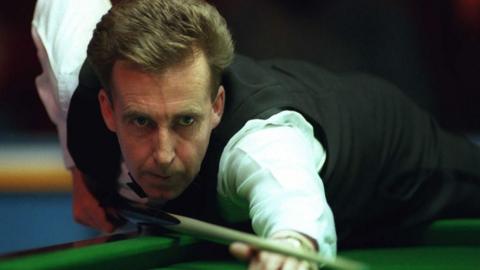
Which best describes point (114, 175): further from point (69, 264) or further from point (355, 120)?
point (69, 264)

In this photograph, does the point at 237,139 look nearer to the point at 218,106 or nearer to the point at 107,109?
the point at 218,106

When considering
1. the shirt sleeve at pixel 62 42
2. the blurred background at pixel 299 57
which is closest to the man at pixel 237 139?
the shirt sleeve at pixel 62 42

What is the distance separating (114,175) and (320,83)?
716 millimetres

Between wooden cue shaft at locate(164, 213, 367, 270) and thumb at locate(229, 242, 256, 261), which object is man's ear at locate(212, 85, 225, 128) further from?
thumb at locate(229, 242, 256, 261)

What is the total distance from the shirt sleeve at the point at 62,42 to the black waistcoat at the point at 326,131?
125mm

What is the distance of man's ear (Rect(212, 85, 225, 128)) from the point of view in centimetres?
279

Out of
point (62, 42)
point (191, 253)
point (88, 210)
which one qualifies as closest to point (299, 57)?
point (88, 210)

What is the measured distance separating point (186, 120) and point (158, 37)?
0.81ft

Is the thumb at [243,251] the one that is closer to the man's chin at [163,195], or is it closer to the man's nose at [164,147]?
the man's nose at [164,147]

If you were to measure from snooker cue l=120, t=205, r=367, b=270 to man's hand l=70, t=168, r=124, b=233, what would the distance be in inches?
20.6

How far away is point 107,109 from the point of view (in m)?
2.89

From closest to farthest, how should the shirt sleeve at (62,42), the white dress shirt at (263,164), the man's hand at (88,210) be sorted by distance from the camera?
the white dress shirt at (263,164) < the shirt sleeve at (62,42) < the man's hand at (88,210)

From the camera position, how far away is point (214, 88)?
277 centimetres

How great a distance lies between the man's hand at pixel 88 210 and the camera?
349cm
